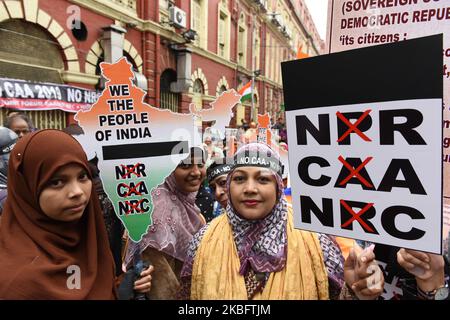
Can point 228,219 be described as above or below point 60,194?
below

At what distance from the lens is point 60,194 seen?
4.05 feet

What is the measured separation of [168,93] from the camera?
463 inches

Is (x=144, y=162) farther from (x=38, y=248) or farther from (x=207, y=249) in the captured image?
(x=38, y=248)

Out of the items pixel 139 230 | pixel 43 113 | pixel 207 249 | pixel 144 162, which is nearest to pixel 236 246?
pixel 207 249

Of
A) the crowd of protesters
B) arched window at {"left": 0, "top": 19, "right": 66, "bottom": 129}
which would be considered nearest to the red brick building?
arched window at {"left": 0, "top": 19, "right": 66, "bottom": 129}

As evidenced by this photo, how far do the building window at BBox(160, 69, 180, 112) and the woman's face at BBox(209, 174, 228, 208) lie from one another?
29.2 feet

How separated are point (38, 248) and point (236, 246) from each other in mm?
822

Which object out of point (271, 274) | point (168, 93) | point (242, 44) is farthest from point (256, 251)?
point (242, 44)

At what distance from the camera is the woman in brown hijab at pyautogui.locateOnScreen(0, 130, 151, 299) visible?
1174 mm

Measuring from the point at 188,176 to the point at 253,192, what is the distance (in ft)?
2.04

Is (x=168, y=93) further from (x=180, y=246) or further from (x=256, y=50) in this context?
(x=180, y=246)

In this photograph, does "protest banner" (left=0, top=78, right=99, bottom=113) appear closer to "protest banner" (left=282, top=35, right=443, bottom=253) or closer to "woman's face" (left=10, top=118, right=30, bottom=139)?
"woman's face" (left=10, top=118, right=30, bottom=139)

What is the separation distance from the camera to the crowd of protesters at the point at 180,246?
120 cm

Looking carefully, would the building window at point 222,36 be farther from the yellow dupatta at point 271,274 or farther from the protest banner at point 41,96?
the yellow dupatta at point 271,274
